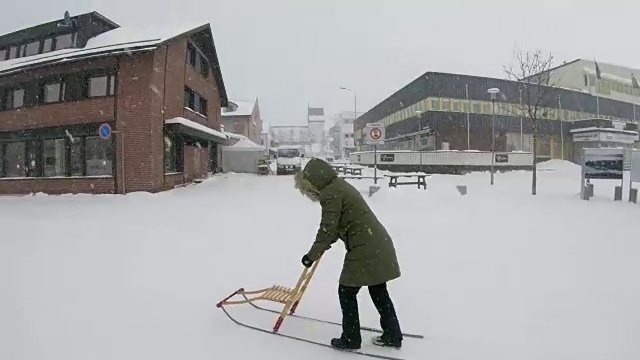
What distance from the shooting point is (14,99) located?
20.6 metres

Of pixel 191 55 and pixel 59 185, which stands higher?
pixel 191 55

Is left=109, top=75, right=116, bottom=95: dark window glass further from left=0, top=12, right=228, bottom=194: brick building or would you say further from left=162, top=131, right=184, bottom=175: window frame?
left=162, top=131, right=184, bottom=175: window frame

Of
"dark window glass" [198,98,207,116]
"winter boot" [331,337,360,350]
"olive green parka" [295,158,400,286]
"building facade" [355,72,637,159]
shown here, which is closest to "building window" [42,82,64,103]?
"dark window glass" [198,98,207,116]

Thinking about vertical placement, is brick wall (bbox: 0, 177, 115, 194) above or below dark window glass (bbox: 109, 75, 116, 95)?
below

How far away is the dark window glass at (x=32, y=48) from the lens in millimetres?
22859

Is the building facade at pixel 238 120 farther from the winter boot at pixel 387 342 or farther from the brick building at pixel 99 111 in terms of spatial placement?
the winter boot at pixel 387 342

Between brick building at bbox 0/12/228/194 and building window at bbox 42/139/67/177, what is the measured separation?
0.05 m

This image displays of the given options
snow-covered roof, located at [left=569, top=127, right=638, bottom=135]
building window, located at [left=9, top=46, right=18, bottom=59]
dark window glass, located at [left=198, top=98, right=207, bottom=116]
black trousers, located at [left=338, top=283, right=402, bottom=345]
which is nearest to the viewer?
black trousers, located at [left=338, top=283, right=402, bottom=345]

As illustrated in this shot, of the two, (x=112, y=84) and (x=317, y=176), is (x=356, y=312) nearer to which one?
(x=317, y=176)

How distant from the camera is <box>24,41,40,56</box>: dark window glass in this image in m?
22.9

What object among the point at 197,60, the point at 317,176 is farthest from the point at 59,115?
the point at 317,176

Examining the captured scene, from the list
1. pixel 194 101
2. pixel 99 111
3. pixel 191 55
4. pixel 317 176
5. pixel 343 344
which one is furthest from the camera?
pixel 194 101

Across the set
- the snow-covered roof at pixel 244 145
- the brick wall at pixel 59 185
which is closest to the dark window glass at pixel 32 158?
the brick wall at pixel 59 185

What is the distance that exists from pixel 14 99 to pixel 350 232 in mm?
23495
